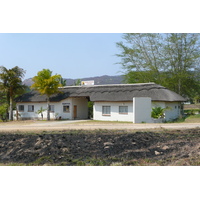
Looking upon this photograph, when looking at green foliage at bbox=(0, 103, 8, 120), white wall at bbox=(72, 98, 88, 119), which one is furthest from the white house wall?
white wall at bbox=(72, 98, 88, 119)

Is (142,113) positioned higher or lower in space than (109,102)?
lower

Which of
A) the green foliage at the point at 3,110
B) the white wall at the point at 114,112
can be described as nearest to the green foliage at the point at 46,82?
the green foliage at the point at 3,110

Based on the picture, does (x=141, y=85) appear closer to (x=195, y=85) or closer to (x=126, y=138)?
(x=195, y=85)

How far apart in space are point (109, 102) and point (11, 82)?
9.61m

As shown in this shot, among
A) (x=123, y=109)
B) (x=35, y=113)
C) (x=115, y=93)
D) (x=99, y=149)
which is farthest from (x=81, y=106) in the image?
(x=99, y=149)

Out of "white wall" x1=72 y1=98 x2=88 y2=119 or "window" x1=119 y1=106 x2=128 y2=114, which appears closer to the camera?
"window" x1=119 y1=106 x2=128 y2=114

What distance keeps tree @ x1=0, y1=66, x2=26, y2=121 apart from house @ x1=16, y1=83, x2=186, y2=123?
1.52 metres

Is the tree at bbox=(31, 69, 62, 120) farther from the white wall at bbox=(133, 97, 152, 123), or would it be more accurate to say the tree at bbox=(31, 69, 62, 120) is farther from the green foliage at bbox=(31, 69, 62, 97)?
the white wall at bbox=(133, 97, 152, 123)

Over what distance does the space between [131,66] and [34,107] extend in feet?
39.2

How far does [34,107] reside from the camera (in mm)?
27953

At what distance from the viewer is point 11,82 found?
26375 millimetres

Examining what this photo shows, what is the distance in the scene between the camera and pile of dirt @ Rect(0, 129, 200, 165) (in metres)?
7.87

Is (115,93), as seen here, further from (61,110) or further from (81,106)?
(61,110)
